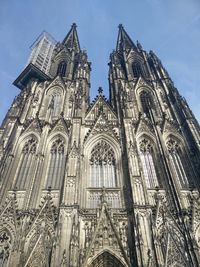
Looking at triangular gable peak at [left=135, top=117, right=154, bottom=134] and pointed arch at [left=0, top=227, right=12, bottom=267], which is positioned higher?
triangular gable peak at [left=135, top=117, right=154, bottom=134]

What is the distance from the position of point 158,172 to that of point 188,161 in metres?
2.41

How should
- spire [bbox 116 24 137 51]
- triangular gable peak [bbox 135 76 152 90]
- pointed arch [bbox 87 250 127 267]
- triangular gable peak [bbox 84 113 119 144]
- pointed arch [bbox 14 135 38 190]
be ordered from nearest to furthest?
pointed arch [bbox 87 250 127 267]
pointed arch [bbox 14 135 38 190]
triangular gable peak [bbox 84 113 119 144]
triangular gable peak [bbox 135 76 152 90]
spire [bbox 116 24 137 51]

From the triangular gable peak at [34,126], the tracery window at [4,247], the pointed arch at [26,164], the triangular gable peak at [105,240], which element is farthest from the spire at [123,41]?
the tracery window at [4,247]

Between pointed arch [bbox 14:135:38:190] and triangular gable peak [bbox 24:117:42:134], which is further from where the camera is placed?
triangular gable peak [bbox 24:117:42:134]

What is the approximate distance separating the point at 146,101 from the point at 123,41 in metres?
15.3

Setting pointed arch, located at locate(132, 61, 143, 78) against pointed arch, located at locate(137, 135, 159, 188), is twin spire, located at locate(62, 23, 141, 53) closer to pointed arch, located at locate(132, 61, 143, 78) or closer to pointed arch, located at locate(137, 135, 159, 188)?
pointed arch, located at locate(132, 61, 143, 78)


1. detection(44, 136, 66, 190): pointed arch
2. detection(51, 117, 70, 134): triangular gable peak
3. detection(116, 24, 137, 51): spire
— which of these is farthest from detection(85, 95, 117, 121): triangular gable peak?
detection(116, 24, 137, 51): spire

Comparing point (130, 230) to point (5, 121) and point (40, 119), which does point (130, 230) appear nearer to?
point (40, 119)

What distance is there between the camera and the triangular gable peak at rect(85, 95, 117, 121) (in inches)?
846

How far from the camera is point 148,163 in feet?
58.3

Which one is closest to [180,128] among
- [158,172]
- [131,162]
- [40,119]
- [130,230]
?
[158,172]

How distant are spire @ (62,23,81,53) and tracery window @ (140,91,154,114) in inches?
522

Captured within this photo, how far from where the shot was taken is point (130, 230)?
13.5 m

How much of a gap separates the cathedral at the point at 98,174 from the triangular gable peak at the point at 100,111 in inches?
3.6
